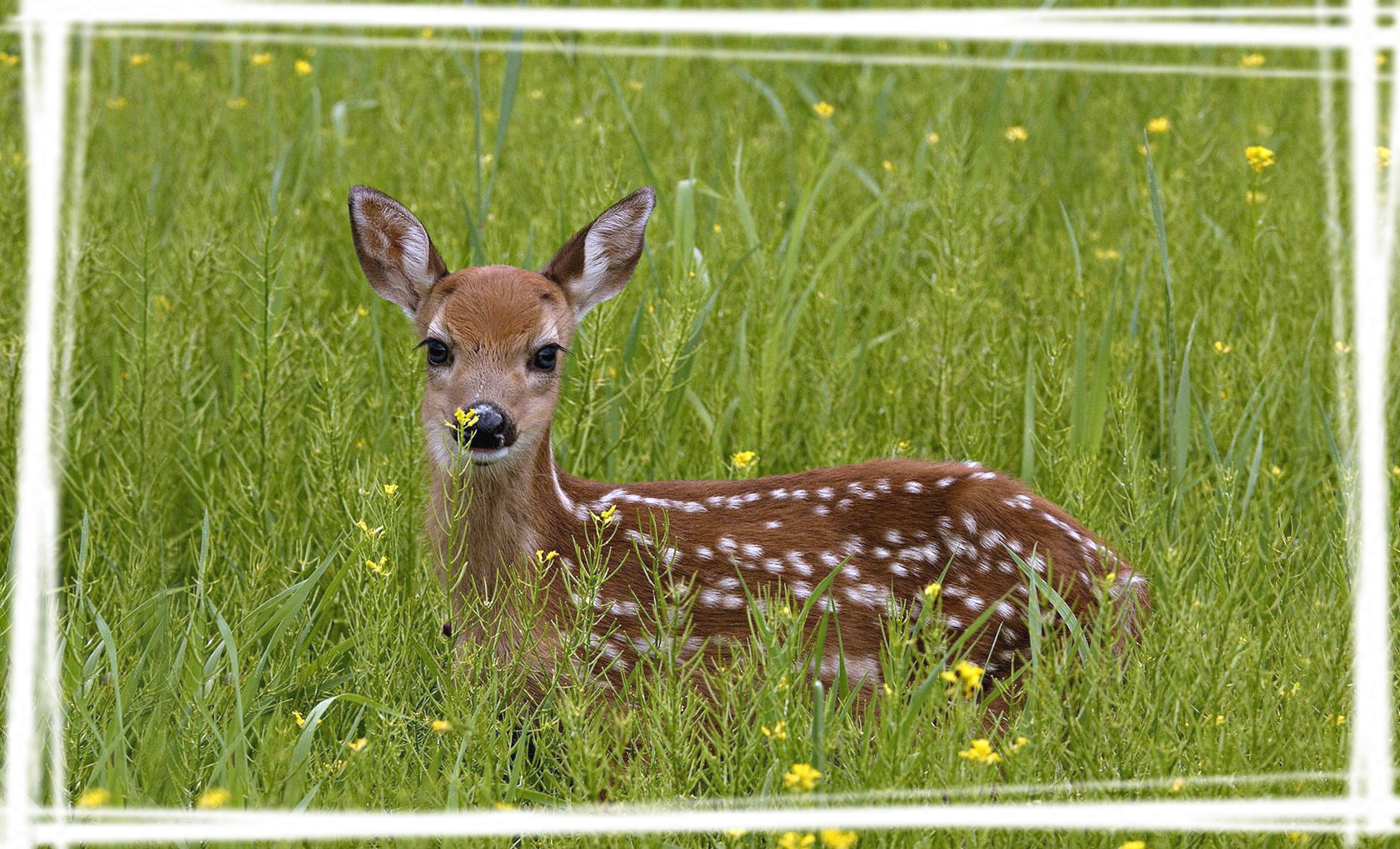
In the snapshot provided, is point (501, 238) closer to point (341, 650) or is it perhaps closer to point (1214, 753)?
point (341, 650)

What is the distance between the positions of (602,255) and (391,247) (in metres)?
0.51

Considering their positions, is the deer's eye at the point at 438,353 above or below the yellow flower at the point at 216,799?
above

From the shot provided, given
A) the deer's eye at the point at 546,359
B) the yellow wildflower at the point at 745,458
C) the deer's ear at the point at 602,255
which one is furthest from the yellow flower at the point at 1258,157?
the deer's eye at the point at 546,359

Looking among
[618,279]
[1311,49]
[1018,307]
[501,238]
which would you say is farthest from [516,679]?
[1311,49]

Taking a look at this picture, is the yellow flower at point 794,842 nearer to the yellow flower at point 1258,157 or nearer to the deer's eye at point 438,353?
the deer's eye at point 438,353

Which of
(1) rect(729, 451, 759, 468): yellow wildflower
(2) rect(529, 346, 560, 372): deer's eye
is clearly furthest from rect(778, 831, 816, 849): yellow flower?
(1) rect(729, 451, 759, 468): yellow wildflower

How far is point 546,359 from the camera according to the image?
3.62 m

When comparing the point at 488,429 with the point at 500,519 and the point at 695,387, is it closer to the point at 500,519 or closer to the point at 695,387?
the point at 500,519

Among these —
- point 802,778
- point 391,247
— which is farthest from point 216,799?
point 391,247

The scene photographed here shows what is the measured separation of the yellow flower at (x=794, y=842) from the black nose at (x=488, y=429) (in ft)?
3.79

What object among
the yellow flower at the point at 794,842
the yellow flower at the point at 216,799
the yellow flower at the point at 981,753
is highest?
the yellow flower at the point at 981,753

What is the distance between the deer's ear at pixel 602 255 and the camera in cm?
367

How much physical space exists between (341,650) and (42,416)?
1.09 meters

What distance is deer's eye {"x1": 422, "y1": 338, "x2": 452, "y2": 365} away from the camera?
3.59 meters
